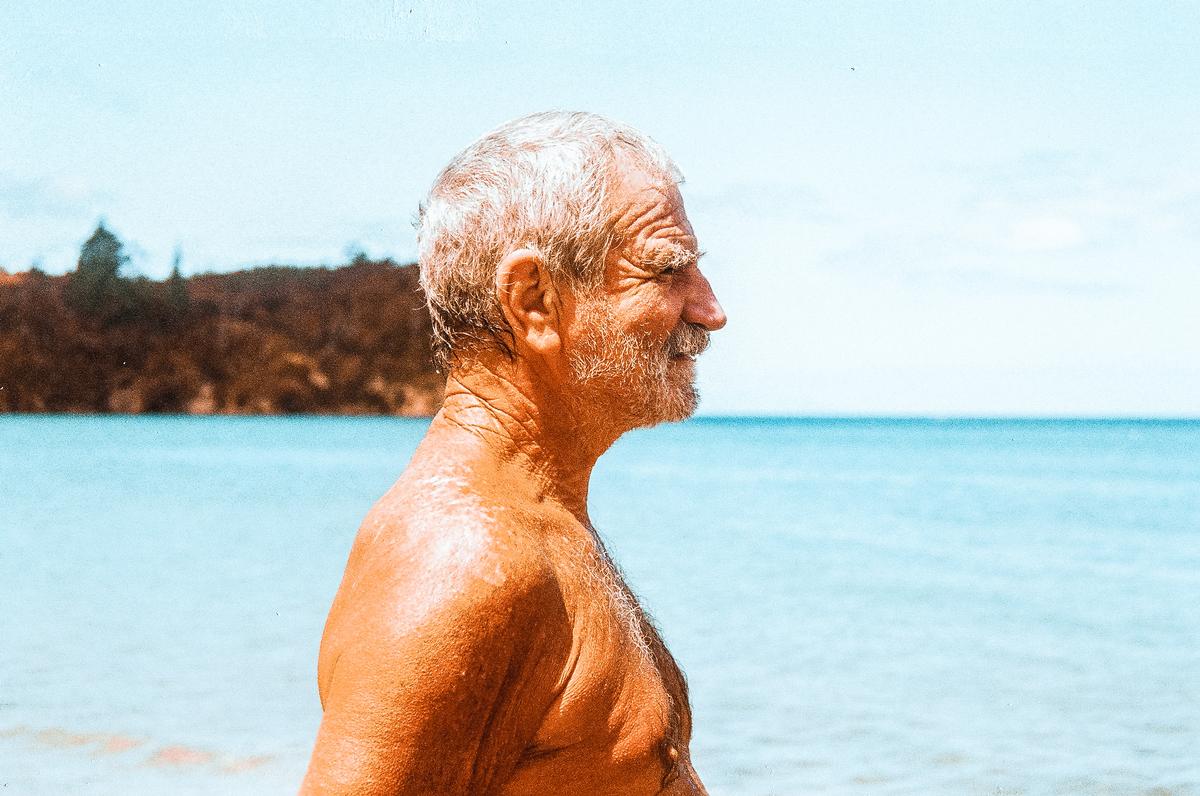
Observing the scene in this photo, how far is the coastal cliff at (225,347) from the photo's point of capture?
2496 inches

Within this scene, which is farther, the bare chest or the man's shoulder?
the bare chest

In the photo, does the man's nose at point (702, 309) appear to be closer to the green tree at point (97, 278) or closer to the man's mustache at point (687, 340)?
the man's mustache at point (687, 340)

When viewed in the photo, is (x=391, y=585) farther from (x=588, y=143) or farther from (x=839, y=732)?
(x=839, y=732)

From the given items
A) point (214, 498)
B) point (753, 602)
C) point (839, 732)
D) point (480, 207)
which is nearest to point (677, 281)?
point (480, 207)

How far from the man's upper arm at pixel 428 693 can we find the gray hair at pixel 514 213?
1.34ft

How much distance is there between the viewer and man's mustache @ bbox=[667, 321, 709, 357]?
1732 millimetres

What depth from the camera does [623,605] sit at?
1.71m

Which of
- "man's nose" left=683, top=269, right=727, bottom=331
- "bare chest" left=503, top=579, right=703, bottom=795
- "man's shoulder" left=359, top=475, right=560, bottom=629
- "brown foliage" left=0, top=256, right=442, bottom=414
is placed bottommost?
"brown foliage" left=0, top=256, right=442, bottom=414

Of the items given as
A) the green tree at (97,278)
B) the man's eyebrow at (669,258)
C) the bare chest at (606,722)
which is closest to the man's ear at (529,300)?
the man's eyebrow at (669,258)

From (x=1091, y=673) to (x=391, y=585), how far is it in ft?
42.3

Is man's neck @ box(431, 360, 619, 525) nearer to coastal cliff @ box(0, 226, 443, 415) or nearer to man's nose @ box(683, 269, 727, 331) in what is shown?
man's nose @ box(683, 269, 727, 331)

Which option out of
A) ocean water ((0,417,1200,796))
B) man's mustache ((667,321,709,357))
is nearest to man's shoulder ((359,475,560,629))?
man's mustache ((667,321,709,357))

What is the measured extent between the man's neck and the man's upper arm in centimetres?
29

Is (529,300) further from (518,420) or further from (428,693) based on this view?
(428,693)
